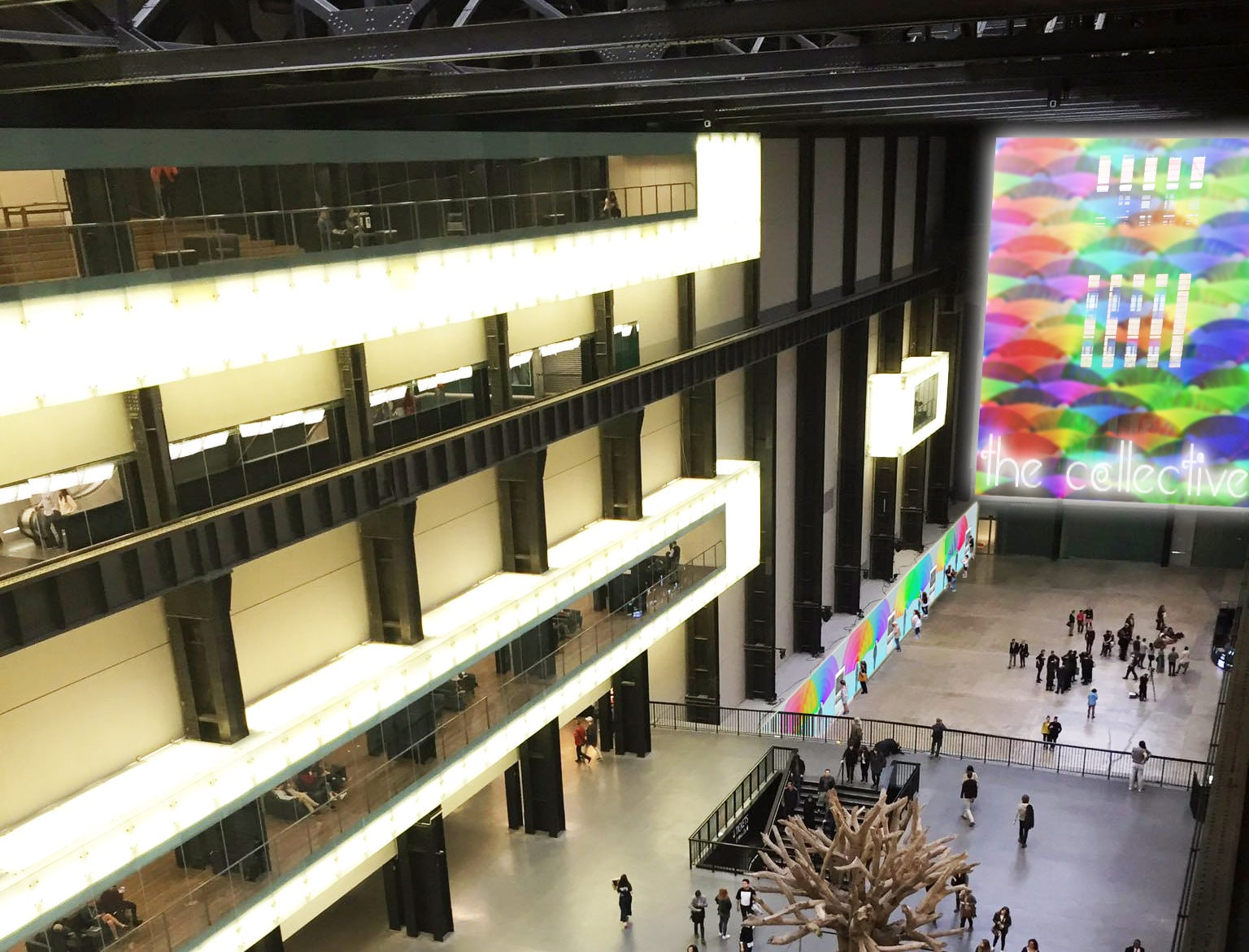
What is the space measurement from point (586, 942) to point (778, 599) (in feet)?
63.4

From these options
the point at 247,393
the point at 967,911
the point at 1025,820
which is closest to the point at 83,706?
the point at 247,393

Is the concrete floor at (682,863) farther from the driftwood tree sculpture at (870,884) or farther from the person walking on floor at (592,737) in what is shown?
the driftwood tree sculpture at (870,884)

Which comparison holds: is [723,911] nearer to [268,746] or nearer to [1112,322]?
[268,746]

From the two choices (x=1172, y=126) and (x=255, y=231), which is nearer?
(x=255, y=231)

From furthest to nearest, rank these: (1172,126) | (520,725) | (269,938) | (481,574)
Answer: (1172,126) < (481,574) < (520,725) < (269,938)

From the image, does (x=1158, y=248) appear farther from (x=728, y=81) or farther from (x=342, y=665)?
(x=342, y=665)

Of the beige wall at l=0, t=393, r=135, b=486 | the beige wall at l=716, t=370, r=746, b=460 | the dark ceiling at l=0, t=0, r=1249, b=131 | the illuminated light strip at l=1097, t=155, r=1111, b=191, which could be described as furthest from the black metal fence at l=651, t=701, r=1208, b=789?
the beige wall at l=0, t=393, r=135, b=486

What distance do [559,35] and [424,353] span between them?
1399cm

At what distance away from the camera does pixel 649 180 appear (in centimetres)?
2606

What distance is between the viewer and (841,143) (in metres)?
42.7

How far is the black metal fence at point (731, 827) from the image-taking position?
26734 mm

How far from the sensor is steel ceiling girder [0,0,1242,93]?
8125 mm

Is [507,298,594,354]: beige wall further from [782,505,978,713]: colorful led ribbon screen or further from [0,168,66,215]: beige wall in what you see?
[782,505,978,713]: colorful led ribbon screen

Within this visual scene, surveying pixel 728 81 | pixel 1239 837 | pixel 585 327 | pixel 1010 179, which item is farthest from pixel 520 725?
pixel 1010 179
